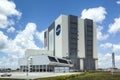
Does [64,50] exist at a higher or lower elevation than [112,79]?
higher

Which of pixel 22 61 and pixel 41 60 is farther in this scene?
pixel 22 61

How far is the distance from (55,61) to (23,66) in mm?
35110

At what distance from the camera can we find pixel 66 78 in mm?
69438

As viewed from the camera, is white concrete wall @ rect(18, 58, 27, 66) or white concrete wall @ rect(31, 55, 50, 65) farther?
white concrete wall @ rect(18, 58, 27, 66)

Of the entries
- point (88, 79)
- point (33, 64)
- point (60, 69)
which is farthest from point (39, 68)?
point (88, 79)

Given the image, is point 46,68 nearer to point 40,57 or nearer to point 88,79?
point 40,57

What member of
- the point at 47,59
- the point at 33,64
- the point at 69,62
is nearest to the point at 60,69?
the point at 47,59

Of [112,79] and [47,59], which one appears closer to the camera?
[112,79]

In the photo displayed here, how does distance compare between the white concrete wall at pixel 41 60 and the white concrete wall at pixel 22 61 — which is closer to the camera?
the white concrete wall at pixel 41 60

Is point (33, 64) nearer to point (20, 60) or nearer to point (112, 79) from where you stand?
point (20, 60)

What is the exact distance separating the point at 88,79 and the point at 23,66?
457ft

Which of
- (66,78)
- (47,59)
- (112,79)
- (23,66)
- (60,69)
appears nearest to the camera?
(112,79)

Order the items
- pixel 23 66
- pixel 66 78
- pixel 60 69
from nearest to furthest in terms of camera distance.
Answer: pixel 66 78, pixel 60 69, pixel 23 66

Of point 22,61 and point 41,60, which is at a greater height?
point 41,60
